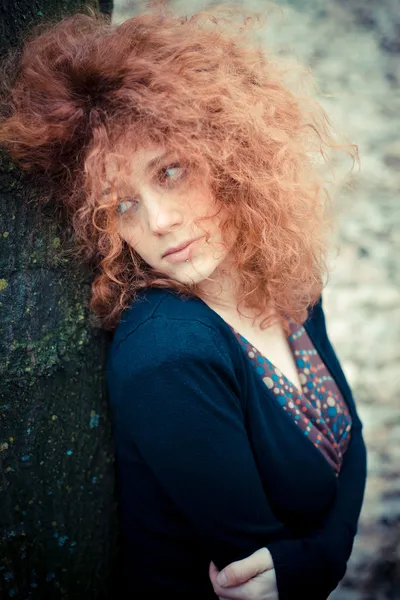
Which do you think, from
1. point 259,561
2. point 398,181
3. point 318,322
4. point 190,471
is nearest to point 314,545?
point 259,561

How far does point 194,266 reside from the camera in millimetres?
1181

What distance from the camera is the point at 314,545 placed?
1229 millimetres

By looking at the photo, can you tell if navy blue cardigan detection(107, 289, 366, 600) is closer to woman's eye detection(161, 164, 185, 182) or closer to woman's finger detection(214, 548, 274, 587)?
woman's finger detection(214, 548, 274, 587)

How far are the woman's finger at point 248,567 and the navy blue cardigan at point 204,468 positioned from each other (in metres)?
0.02

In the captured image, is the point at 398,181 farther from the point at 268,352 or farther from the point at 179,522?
the point at 179,522

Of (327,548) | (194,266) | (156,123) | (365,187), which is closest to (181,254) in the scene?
(194,266)

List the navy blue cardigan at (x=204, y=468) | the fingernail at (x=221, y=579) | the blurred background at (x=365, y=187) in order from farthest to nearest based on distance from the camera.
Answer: the blurred background at (x=365, y=187) < the fingernail at (x=221, y=579) < the navy blue cardigan at (x=204, y=468)

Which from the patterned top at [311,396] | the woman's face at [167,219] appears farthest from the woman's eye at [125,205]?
the patterned top at [311,396]

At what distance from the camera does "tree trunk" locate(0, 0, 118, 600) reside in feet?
3.51

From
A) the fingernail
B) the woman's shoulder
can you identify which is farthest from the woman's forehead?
the fingernail

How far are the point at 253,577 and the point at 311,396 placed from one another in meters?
0.51

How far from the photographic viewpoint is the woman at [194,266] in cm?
106

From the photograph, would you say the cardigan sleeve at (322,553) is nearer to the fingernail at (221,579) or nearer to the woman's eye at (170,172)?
the fingernail at (221,579)

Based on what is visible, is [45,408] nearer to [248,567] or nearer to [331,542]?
[248,567]
